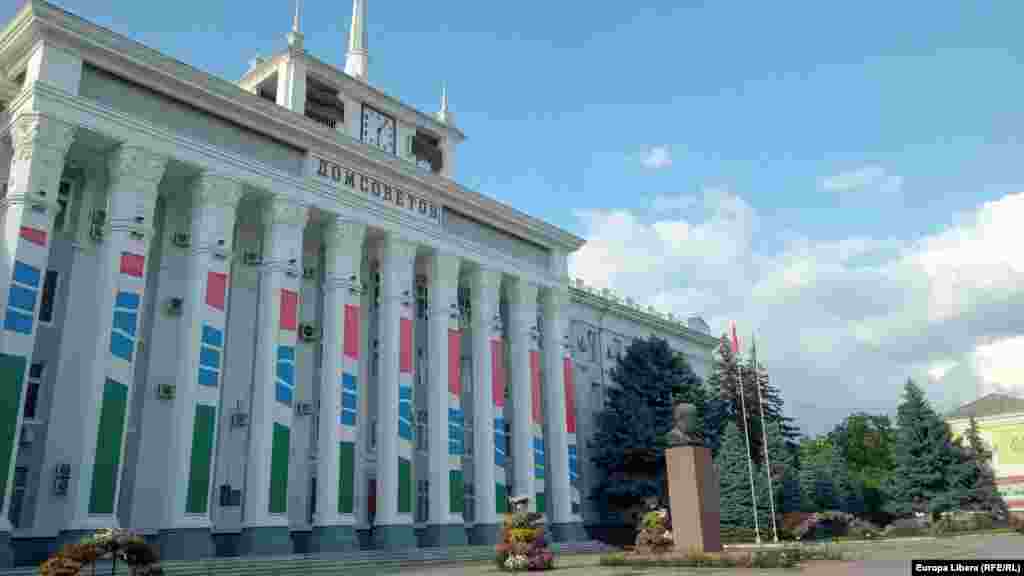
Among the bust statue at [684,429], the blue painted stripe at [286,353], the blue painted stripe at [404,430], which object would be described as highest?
the blue painted stripe at [286,353]

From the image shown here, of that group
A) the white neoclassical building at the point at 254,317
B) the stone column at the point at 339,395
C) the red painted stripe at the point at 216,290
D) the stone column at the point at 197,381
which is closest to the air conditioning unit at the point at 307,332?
the white neoclassical building at the point at 254,317

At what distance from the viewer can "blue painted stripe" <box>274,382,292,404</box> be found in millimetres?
27359

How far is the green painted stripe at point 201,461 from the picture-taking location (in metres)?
24.1

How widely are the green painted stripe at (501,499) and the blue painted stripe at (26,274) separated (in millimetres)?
21311

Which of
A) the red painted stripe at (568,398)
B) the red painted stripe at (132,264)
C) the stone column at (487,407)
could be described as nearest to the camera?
the red painted stripe at (132,264)

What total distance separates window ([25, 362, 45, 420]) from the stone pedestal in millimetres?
18858

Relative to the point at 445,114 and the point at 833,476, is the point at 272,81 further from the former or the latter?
the point at 833,476

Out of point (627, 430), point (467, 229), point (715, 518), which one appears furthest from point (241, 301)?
point (627, 430)

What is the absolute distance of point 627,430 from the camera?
42.5 metres

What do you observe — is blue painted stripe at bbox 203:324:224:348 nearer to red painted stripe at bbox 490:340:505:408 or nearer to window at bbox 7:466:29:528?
window at bbox 7:466:29:528

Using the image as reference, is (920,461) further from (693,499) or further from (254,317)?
(254,317)

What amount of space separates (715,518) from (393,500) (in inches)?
551

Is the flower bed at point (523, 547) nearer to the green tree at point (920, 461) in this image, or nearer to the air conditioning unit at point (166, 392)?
the air conditioning unit at point (166, 392)

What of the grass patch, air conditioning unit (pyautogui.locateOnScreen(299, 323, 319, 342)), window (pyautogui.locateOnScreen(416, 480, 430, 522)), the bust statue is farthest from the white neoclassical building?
the bust statue
